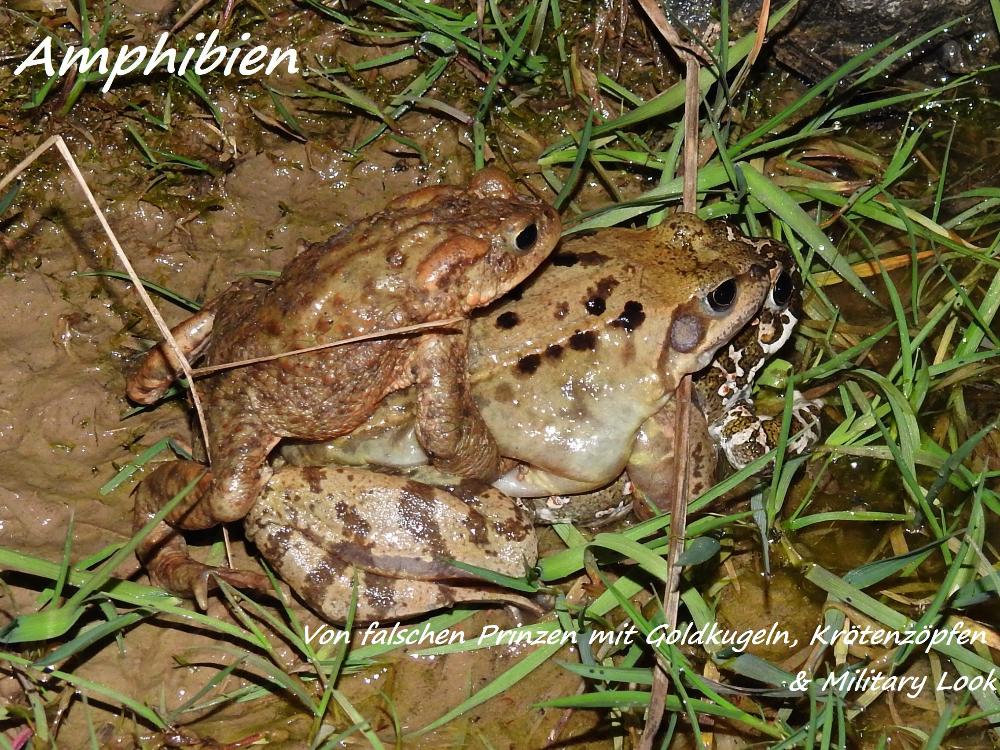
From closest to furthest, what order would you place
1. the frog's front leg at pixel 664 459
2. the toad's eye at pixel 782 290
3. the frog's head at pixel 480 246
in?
the frog's head at pixel 480 246 < the frog's front leg at pixel 664 459 < the toad's eye at pixel 782 290

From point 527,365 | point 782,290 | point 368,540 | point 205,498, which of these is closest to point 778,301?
point 782,290

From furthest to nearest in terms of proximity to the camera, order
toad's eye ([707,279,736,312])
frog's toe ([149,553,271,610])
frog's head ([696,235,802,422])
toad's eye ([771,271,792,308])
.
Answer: frog's head ([696,235,802,422])
toad's eye ([771,271,792,308])
toad's eye ([707,279,736,312])
frog's toe ([149,553,271,610])

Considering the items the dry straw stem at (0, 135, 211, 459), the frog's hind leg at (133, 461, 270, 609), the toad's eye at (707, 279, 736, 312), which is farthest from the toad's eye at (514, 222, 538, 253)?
the frog's hind leg at (133, 461, 270, 609)

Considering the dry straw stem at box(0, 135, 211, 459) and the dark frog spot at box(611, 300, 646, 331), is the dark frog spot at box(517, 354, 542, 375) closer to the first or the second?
the dark frog spot at box(611, 300, 646, 331)

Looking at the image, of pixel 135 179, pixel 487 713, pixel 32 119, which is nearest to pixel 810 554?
pixel 487 713

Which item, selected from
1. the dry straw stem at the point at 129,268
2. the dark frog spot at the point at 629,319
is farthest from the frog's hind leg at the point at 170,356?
the dark frog spot at the point at 629,319

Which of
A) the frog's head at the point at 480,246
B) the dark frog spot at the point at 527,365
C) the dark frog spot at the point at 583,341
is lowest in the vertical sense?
the dark frog spot at the point at 527,365

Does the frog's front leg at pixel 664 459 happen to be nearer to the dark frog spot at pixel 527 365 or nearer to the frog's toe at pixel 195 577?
the dark frog spot at pixel 527 365
